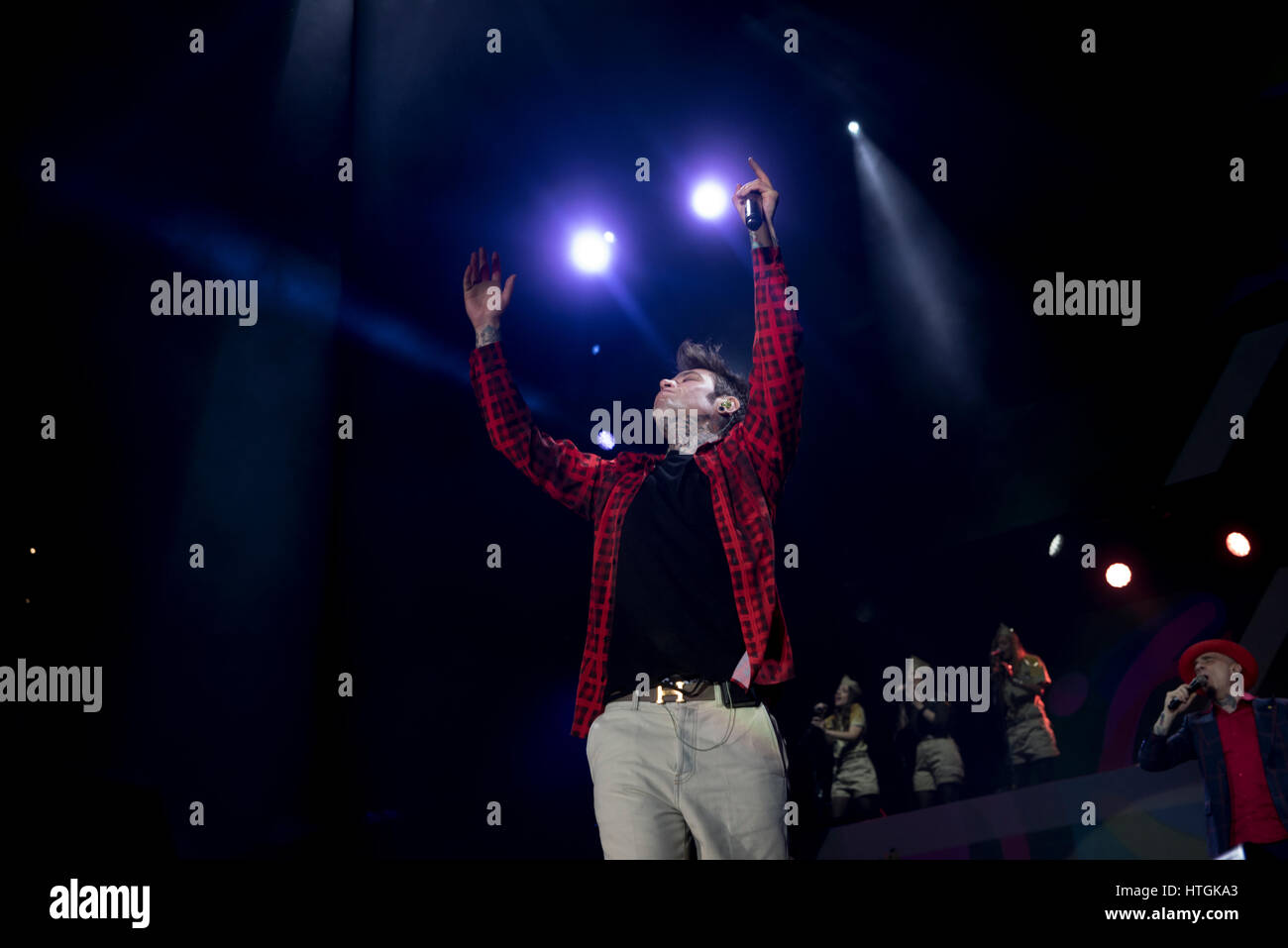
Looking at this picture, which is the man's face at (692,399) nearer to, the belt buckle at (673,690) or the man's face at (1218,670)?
the belt buckle at (673,690)

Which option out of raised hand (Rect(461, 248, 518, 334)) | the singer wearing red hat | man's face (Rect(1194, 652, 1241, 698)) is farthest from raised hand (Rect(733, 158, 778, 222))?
man's face (Rect(1194, 652, 1241, 698))

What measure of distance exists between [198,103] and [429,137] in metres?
1.06

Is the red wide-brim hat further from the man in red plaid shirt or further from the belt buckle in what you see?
the belt buckle

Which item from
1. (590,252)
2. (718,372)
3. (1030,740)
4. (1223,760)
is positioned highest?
(590,252)

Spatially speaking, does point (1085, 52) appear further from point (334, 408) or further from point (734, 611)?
point (334, 408)

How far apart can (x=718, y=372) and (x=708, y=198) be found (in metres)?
2.10

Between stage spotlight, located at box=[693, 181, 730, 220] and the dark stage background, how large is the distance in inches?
2.8

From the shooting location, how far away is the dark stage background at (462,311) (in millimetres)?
4141

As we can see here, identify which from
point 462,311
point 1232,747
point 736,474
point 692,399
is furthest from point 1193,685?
point 462,311

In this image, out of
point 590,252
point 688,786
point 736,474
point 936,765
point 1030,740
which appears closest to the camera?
point 688,786

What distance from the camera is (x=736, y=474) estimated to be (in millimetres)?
3127

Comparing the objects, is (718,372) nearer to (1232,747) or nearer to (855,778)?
(1232,747)

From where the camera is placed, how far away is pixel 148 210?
169 inches

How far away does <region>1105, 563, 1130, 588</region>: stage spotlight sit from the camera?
730 centimetres
